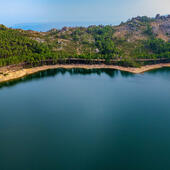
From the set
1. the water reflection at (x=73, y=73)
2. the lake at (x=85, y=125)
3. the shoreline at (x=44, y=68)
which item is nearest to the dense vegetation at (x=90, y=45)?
the shoreline at (x=44, y=68)

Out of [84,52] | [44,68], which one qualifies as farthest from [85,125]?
[84,52]

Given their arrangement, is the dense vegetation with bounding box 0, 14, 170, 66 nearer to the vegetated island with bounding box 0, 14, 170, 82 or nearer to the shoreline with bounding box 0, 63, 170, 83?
the vegetated island with bounding box 0, 14, 170, 82

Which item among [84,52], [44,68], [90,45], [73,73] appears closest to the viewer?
[73,73]

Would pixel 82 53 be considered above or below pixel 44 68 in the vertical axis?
above

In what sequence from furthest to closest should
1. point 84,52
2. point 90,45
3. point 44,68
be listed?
1. point 90,45
2. point 84,52
3. point 44,68

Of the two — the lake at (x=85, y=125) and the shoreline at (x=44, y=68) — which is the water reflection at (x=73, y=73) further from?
the lake at (x=85, y=125)

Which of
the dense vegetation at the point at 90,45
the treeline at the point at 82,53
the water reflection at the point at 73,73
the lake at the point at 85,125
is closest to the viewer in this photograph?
the lake at the point at 85,125

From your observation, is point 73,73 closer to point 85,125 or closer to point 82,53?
point 82,53
